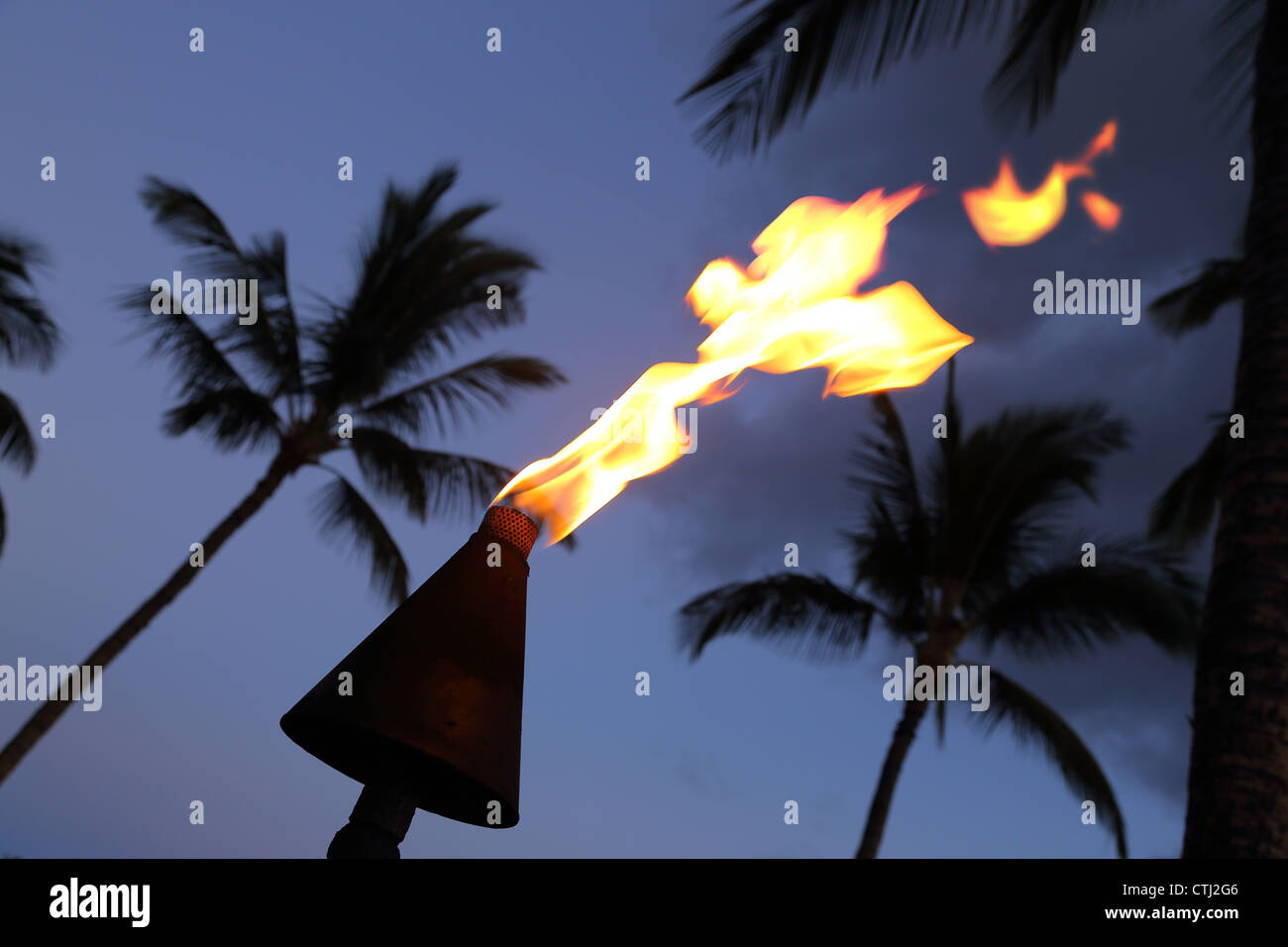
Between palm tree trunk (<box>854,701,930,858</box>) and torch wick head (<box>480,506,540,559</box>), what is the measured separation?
8.71 m

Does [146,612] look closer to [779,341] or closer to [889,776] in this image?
[889,776]

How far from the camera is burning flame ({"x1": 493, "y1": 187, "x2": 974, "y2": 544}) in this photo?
4.40ft

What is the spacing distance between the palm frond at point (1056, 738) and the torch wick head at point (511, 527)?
31.1 feet

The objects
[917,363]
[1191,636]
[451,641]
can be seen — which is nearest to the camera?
[451,641]

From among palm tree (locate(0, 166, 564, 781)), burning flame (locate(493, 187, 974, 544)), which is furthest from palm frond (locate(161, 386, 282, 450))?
burning flame (locate(493, 187, 974, 544))

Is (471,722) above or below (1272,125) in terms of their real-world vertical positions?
below

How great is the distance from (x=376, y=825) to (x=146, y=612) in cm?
987

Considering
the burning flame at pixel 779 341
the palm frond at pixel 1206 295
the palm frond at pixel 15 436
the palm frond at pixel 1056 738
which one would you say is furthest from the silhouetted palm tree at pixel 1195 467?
the palm frond at pixel 15 436
